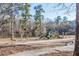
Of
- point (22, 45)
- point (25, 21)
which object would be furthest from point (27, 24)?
point (22, 45)

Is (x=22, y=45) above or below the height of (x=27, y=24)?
below

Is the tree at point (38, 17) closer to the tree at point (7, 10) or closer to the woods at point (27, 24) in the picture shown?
the woods at point (27, 24)

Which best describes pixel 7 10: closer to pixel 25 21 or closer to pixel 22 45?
pixel 25 21

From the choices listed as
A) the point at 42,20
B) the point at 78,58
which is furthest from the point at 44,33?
the point at 78,58

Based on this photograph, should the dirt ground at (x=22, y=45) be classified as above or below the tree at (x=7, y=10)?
below

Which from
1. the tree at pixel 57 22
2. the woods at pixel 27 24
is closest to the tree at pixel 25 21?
the woods at pixel 27 24

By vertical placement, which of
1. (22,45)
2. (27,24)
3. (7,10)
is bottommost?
(22,45)

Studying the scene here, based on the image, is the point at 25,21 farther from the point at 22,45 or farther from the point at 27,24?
the point at 22,45

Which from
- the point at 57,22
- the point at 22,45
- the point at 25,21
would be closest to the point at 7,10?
the point at 25,21

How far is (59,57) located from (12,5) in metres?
0.53

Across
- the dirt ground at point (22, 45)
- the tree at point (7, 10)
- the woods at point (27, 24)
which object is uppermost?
the tree at point (7, 10)

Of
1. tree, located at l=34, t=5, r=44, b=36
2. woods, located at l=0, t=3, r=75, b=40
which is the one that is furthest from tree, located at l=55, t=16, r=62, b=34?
tree, located at l=34, t=5, r=44, b=36

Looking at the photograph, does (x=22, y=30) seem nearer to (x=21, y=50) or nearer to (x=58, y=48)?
(x=21, y=50)

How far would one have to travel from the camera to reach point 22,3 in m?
1.39
